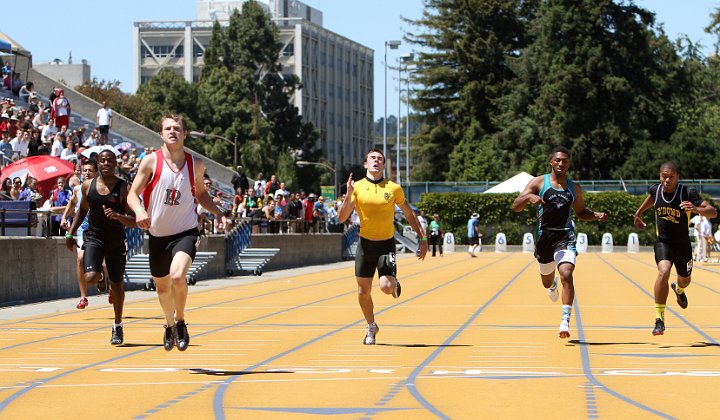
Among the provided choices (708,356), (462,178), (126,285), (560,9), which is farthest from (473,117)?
(708,356)

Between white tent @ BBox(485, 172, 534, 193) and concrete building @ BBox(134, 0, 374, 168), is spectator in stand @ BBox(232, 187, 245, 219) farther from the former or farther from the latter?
concrete building @ BBox(134, 0, 374, 168)

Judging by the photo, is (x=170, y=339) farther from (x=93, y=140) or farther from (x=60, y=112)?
(x=60, y=112)

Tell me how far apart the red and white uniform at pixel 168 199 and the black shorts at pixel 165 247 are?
0.05 meters

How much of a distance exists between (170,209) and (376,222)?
2.89 meters

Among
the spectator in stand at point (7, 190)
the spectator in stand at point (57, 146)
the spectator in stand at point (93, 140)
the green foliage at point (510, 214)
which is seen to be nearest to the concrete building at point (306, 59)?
the green foliage at point (510, 214)

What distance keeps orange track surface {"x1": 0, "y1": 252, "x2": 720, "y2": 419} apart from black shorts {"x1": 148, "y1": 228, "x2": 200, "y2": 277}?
872mm

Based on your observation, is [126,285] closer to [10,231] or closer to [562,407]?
[10,231]

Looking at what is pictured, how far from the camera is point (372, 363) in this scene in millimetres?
12516

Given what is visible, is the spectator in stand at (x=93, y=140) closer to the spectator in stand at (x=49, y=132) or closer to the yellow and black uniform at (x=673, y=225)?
the spectator in stand at (x=49, y=132)

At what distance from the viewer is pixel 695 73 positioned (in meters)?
106

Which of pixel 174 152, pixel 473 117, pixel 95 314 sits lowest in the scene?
pixel 95 314

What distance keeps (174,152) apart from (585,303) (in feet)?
38.2

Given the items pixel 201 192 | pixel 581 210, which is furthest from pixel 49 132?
pixel 201 192

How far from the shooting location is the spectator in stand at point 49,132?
116 feet
